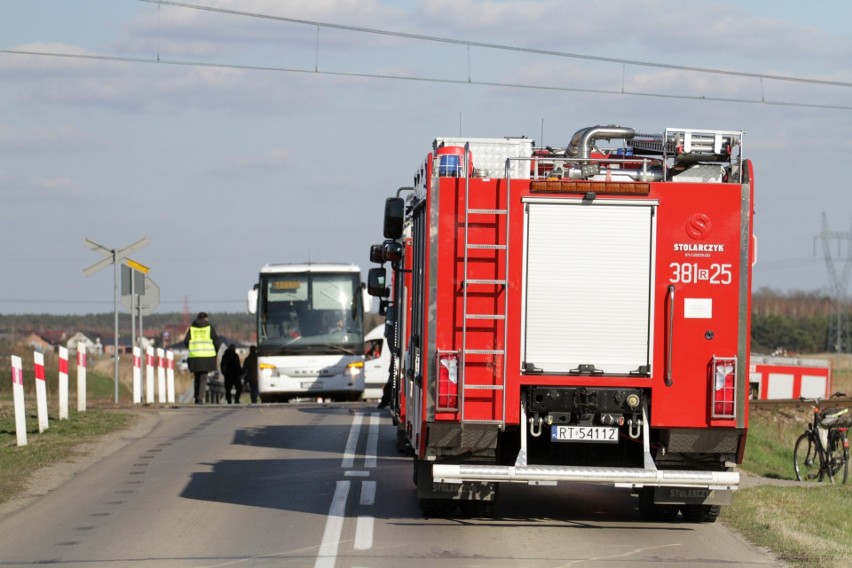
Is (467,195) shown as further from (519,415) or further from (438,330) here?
(519,415)

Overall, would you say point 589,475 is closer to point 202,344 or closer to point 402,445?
point 402,445

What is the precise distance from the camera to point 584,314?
444 inches

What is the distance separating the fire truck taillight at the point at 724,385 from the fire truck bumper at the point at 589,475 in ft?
1.65

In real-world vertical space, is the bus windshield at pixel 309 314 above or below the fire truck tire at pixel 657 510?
above

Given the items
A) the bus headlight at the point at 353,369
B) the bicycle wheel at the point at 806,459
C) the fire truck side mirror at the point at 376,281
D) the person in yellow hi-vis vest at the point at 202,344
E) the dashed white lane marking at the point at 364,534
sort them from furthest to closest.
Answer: the bus headlight at the point at 353,369 → the person in yellow hi-vis vest at the point at 202,344 → the bicycle wheel at the point at 806,459 → the fire truck side mirror at the point at 376,281 → the dashed white lane marking at the point at 364,534

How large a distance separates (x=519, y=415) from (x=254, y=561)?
266 centimetres

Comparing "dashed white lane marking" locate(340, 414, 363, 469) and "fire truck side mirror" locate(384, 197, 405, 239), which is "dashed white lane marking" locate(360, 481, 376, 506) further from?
"fire truck side mirror" locate(384, 197, 405, 239)

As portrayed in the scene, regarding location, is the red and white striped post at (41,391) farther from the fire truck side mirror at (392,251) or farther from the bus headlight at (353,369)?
the bus headlight at (353,369)

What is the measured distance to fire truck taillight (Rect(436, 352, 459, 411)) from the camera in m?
11.1

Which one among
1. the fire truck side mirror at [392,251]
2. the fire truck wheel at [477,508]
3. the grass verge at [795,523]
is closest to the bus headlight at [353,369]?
the fire truck side mirror at [392,251]

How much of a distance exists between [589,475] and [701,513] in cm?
166

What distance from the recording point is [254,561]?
963 centimetres

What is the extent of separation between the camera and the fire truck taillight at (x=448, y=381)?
11.1 m

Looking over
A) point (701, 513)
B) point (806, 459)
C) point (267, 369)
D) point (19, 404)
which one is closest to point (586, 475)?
point (701, 513)
